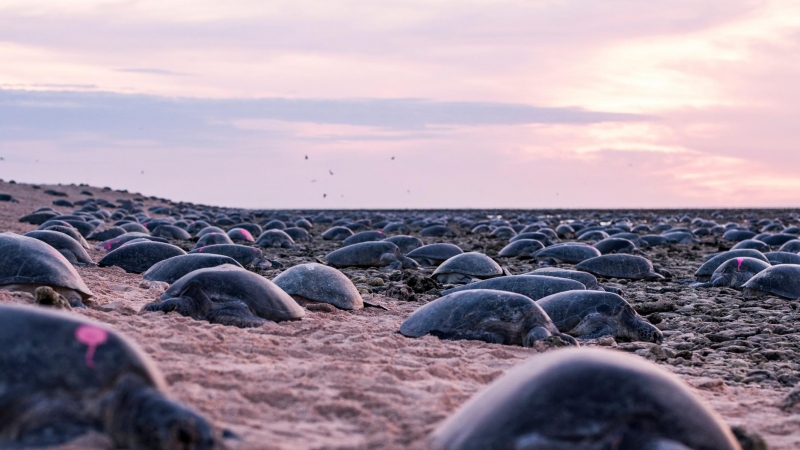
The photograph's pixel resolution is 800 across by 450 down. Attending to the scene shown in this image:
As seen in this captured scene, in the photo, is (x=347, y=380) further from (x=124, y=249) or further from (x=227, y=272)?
(x=124, y=249)

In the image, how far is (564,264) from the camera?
12859 mm

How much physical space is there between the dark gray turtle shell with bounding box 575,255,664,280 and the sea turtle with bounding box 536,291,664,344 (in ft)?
15.4

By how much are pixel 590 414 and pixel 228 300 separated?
3713 mm

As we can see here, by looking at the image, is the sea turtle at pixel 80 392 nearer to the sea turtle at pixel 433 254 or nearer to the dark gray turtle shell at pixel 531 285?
the dark gray turtle shell at pixel 531 285

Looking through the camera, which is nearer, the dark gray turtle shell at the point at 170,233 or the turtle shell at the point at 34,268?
the turtle shell at the point at 34,268

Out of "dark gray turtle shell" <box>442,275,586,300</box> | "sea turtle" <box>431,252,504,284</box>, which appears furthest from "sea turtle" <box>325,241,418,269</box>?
"dark gray turtle shell" <box>442,275,586,300</box>

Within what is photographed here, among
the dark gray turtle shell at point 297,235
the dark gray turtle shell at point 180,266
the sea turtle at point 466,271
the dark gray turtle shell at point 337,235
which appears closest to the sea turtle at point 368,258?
the sea turtle at point 466,271

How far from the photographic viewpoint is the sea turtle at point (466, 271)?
1017cm

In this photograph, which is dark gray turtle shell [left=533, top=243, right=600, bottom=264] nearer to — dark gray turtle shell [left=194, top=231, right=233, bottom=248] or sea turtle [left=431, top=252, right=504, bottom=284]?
sea turtle [left=431, top=252, right=504, bottom=284]

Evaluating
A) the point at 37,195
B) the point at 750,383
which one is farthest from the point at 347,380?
the point at 37,195

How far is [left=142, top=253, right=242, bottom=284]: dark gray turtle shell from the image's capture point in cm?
795

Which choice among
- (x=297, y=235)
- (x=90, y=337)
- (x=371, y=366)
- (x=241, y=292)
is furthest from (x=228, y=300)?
(x=297, y=235)

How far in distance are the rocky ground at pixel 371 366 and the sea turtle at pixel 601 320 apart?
0.15 metres

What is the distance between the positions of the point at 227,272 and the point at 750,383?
13.0ft
